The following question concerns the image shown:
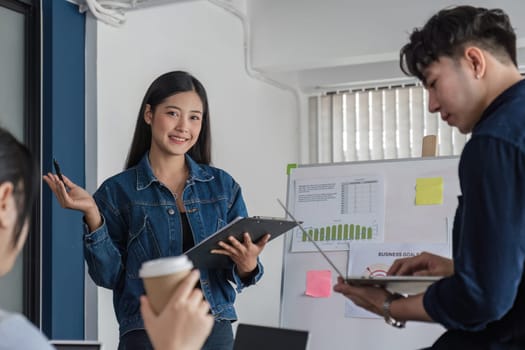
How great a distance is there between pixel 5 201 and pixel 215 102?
377 cm

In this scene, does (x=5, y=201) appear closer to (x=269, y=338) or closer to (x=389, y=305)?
(x=269, y=338)

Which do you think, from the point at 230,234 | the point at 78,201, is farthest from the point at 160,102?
the point at 230,234

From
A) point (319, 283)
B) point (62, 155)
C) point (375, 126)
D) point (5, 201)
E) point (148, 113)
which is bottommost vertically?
point (319, 283)

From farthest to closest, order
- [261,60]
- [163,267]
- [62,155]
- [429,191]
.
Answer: [261,60] < [62,155] < [429,191] < [163,267]

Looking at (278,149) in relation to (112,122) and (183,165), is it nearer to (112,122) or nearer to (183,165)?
(112,122)

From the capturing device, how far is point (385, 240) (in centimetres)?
304

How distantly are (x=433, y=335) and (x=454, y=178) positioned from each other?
→ 0.59 m

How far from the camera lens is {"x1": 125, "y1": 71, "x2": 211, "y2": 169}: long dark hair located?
2.68 m

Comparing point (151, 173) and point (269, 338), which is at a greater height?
point (151, 173)

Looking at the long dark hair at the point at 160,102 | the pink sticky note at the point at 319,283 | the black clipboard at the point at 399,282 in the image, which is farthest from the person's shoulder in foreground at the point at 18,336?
the pink sticky note at the point at 319,283

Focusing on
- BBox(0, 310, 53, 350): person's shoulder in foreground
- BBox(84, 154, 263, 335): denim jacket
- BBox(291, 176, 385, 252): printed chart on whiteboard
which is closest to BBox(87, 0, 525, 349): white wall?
BBox(291, 176, 385, 252): printed chart on whiteboard

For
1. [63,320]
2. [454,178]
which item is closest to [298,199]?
[454,178]

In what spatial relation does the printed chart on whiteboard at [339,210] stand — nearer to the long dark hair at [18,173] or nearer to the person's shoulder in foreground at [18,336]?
the long dark hair at [18,173]

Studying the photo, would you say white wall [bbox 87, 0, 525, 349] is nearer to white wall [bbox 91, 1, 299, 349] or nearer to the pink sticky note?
white wall [bbox 91, 1, 299, 349]
